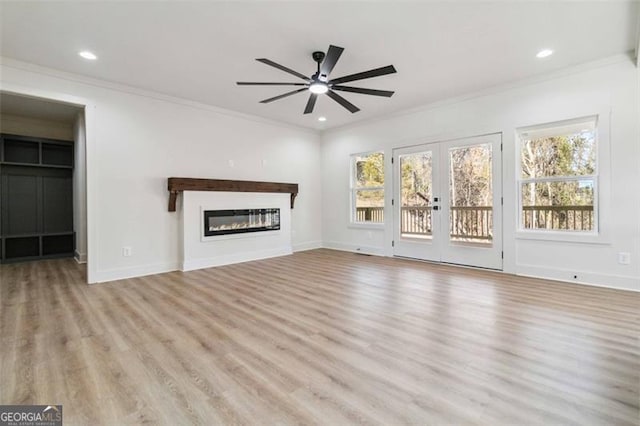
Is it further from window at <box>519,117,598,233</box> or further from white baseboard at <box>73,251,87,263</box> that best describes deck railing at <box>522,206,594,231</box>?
white baseboard at <box>73,251,87,263</box>

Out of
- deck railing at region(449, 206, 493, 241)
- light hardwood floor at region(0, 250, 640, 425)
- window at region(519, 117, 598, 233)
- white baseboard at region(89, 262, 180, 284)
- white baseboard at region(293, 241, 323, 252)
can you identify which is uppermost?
window at region(519, 117, 598, 233)

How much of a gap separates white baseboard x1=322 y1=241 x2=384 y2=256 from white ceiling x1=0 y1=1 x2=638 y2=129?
3.22 metres

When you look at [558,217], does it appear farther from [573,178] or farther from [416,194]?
[416,194]

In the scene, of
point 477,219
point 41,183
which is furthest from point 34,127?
point 477,219

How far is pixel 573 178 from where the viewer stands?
3986 millimetres

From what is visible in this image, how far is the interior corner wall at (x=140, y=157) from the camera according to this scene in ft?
13.6

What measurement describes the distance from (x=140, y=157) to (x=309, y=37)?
3.19 metres

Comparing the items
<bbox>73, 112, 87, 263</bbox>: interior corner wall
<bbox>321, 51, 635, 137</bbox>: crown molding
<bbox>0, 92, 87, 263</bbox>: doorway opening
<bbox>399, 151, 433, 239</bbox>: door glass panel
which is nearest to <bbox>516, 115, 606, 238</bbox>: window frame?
<bbox>321, 51, 635, 137</bbox>: crown molding

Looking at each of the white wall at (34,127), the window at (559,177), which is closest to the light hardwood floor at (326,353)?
the window at (559,177)

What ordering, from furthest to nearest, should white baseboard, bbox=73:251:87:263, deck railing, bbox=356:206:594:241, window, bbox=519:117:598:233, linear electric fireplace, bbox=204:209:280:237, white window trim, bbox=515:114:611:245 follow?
white baseboard, bbox=73:251:87:263 < linear electric fireplace, bbox=204:209:280:237 < deck railing, bbox=356:206:594:241 < window, bbox=519:117:598:233 < white window trim, bbox=515:114:611:245

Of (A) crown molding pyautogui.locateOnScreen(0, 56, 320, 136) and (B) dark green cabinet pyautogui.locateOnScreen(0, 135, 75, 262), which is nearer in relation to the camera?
(A) crown molding pyautogui.locateOnScreen(0, 56, 320, 136)

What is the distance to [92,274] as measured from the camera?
413cm

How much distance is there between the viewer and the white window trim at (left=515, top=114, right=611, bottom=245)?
12.3 feet

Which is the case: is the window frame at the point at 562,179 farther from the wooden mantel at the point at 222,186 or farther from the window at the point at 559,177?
the wooden mantel at the point at 222,186
